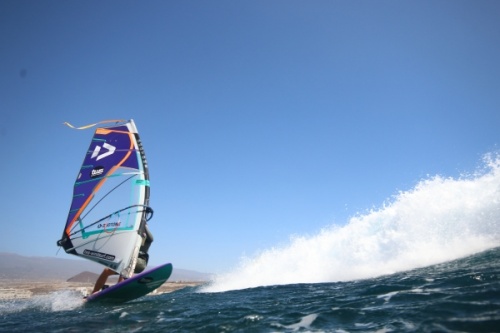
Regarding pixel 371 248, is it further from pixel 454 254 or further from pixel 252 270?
pixel 252 270

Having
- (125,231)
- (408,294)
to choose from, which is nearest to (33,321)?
(125,231)

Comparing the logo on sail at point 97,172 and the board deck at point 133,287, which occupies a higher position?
the logo on sail at point 97,172

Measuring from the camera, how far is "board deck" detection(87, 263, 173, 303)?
39.1ft

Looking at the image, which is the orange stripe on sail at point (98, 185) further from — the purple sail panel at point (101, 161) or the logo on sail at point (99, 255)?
the logo on sail at point (99, 255)

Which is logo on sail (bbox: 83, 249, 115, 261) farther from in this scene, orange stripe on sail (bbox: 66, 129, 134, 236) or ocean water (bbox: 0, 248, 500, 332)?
ocean water (bbox: 0, 248, 500, 332)

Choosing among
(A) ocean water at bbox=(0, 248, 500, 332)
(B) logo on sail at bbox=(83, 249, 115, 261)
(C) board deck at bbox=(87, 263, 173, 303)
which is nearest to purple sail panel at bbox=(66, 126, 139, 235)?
(B) logo on sail at bbox=(83, 249, 115, 261)

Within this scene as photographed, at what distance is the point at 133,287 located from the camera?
40.0ft

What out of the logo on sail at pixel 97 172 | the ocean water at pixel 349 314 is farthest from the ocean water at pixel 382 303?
the logo on sail at pixel 97 172

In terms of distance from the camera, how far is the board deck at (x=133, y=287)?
11.9 metres

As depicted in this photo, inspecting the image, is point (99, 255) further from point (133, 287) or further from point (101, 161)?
point (101, 161)

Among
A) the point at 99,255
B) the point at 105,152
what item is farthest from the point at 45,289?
the point at 105,152

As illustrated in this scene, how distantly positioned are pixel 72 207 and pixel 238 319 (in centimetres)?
1013

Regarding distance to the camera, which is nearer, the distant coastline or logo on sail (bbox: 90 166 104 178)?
logo on sail (bbox: 90 166 104 178)

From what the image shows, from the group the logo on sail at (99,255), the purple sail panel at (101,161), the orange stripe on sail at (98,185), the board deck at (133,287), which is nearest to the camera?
the board deck at (133,287)
